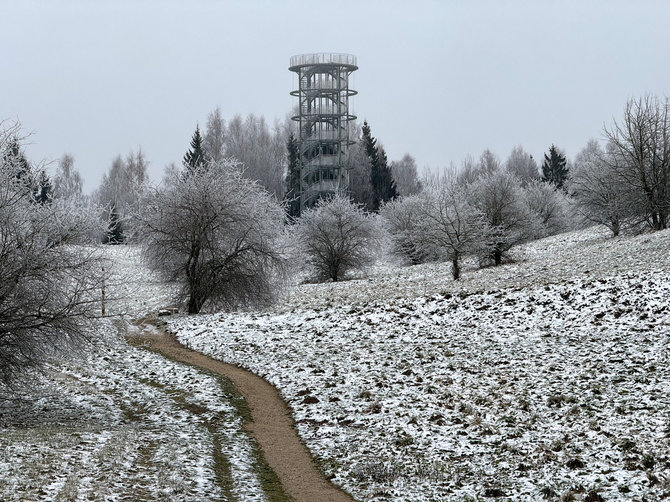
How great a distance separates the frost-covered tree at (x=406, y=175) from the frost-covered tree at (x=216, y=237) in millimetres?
91125

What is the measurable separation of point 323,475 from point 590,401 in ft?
19.1

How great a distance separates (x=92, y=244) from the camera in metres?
17.7

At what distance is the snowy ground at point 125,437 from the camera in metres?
9.84

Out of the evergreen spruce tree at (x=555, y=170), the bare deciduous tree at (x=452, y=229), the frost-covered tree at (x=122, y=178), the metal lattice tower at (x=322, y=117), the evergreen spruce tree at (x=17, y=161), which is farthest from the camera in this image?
the frost-covered tree at (x=122, y=178)

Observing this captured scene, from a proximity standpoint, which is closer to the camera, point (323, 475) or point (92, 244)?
point (323, 475)

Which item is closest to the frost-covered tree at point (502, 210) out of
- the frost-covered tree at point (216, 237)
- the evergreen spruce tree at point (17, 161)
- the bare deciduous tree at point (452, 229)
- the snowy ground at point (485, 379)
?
the bare deciduous tree at point (452, 229)

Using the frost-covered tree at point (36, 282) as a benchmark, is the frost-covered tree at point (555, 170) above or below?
above

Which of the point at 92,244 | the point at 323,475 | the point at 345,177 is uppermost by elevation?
the point at 345,177

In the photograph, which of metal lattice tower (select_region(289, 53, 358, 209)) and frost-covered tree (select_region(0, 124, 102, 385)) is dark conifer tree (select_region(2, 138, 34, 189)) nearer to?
frost-covered tree (select_region(0, 124, 102, 385))

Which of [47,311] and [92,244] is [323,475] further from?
[92,244]

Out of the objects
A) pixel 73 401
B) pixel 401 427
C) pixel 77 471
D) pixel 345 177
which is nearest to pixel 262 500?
pixel 77 471

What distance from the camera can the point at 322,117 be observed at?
276 feet

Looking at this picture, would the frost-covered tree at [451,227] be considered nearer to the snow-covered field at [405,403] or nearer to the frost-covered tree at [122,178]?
the snow-covered field at [405,403]

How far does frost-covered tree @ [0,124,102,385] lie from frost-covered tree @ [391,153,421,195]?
10785 cm
